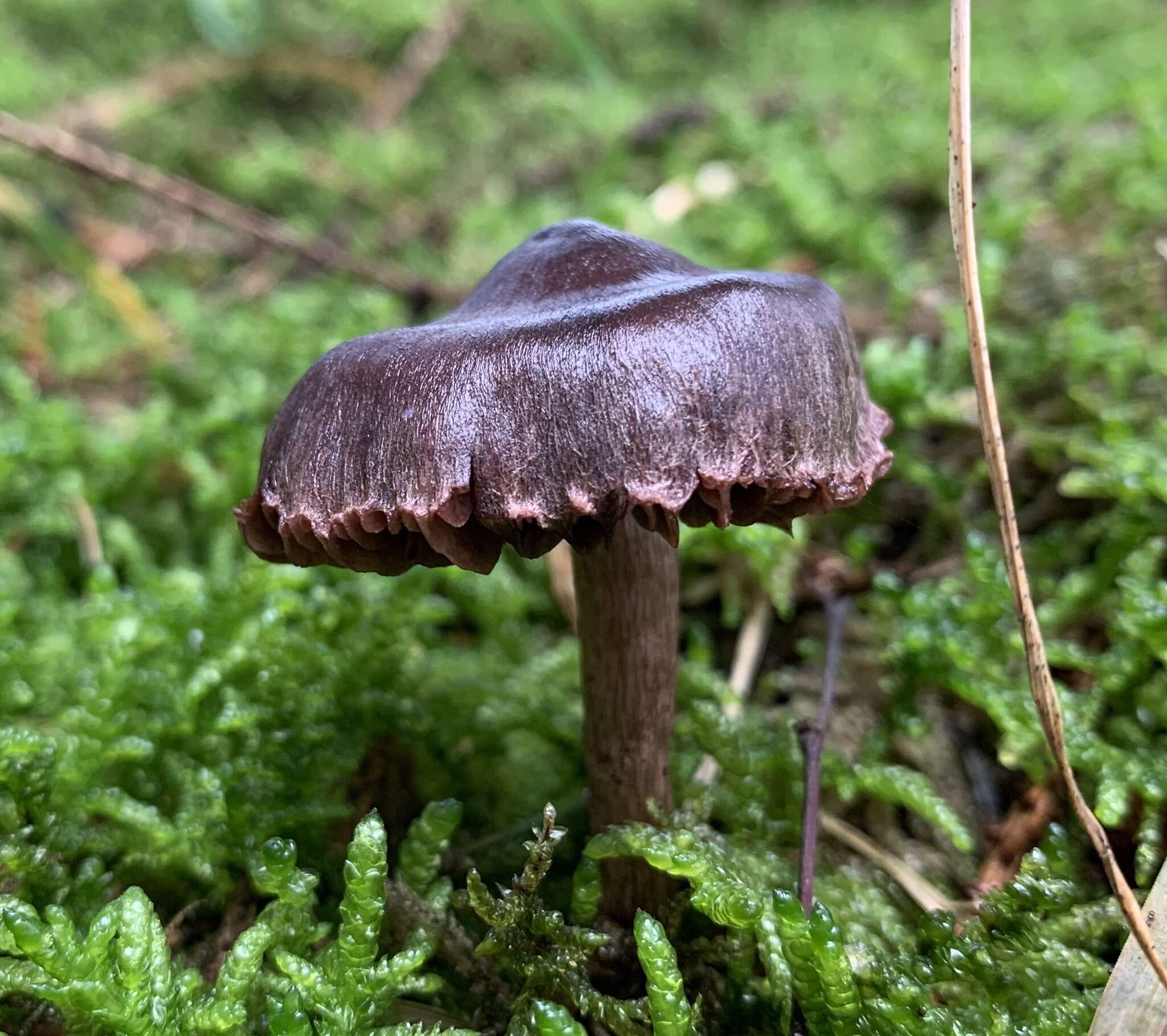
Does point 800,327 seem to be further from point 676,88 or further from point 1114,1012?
point 676,88

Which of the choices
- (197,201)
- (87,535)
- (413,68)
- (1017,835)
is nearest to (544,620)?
(1017,835)

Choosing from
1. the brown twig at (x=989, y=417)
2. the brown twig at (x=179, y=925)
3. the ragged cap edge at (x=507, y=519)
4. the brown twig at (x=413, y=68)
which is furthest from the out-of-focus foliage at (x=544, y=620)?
the brown twig at (x=413, y=68)

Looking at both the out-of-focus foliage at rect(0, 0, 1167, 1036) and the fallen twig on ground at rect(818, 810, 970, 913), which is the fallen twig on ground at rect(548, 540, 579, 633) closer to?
the out-of-focus foliage at rect(0, 0, 1167, 1036)

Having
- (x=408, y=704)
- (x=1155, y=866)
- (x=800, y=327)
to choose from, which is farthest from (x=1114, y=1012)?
(x=408, y=704)

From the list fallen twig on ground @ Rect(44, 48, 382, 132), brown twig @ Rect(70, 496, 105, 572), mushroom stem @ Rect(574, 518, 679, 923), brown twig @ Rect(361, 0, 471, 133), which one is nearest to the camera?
mushroom stem @ Rect(574, 518, 679, 923)

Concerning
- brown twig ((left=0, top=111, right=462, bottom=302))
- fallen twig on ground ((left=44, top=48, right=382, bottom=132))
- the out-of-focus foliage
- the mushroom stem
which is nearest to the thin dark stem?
the out-of-focus foliage

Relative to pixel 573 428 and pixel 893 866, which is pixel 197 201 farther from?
pixel 893 866

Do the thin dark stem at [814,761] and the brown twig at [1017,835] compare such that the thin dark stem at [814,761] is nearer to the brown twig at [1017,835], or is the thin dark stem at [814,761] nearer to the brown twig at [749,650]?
the brown twig at [749,650]
